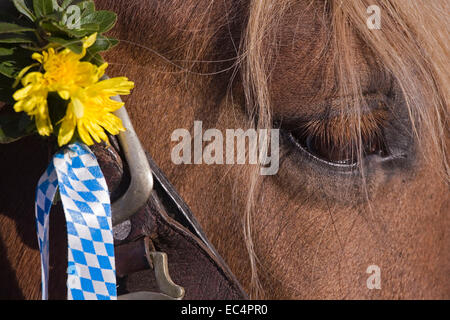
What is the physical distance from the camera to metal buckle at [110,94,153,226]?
0.81 metres

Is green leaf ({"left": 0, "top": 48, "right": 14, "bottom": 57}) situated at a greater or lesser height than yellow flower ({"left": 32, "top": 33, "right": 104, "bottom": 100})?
greater

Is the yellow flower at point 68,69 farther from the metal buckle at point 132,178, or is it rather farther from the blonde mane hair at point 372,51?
the blonde mane hair at point 372,51

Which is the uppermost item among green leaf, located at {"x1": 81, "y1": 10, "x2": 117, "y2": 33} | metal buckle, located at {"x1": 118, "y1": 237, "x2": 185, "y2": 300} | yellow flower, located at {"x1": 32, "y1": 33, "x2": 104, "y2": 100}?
green leaf, located at {"x1": 81, "y1": 10, "x2": 117, "y2": 33}

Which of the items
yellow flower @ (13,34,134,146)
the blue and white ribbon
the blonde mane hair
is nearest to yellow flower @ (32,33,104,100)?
yellow flower @ (13,34,134,146)

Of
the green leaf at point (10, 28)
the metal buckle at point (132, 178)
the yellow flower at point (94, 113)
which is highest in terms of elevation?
the green leaf at point (10, 28)

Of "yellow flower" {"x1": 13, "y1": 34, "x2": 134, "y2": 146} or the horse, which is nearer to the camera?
"yellow flower" {"x1": 13, "y1": 34, "x2": 134, "y2": 146}

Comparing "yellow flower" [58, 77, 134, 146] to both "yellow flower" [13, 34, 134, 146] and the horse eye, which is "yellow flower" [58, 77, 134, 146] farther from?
the horse eye

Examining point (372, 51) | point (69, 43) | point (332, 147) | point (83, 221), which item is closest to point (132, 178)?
point (83, 221)

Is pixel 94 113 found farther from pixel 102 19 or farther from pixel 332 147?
pixel 332 147

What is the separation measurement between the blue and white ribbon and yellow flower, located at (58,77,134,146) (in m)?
0.05

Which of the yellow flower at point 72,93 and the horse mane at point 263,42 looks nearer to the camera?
the yellow flower at point 72,93

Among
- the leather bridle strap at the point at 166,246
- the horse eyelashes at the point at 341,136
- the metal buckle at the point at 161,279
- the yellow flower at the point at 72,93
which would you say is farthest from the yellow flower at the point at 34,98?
the horse eyelashes at the point at 341,136

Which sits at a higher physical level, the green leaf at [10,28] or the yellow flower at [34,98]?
the green leaf at [10,28]

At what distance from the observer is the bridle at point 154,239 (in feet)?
2.67
